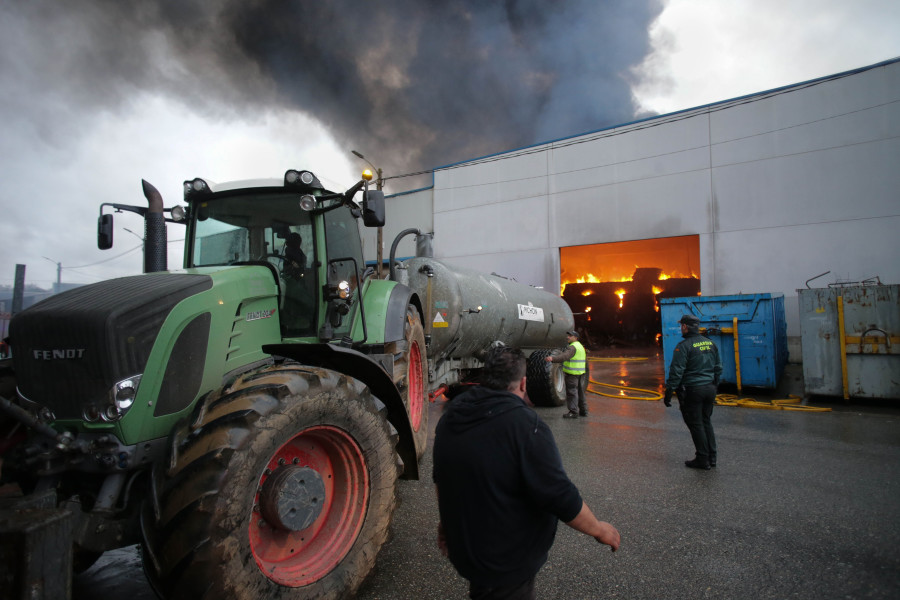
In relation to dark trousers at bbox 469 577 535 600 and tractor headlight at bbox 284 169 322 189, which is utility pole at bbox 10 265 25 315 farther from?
dark trousers at bbox 469 577 535 600

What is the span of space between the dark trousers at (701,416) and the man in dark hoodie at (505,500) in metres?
4.30

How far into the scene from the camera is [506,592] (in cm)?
204

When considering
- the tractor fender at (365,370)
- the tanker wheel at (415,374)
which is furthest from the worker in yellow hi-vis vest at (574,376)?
the tractor fender at (365,370)

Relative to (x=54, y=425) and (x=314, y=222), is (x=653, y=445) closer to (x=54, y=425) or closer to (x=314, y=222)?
(x=314, y=222)

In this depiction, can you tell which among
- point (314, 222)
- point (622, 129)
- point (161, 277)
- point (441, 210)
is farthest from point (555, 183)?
Answer: point (161, 277)

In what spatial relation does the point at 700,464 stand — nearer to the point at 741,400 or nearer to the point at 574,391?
the point at 574,391

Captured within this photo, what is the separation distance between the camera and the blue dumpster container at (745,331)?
10.7 m

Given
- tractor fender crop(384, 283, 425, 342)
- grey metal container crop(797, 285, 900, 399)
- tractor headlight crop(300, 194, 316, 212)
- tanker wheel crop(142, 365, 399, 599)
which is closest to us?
tanker wheel crop(142, 365, 399, 599)

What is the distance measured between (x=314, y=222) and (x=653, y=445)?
5476 mm

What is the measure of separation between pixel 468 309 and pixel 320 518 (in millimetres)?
5171

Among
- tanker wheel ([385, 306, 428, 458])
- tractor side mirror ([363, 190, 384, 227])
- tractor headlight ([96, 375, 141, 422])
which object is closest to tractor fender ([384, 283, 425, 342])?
tanker wheel ([385, 306, 428, 458])

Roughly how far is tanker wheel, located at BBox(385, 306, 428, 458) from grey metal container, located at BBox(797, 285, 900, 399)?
27.4ft

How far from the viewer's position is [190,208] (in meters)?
4.45

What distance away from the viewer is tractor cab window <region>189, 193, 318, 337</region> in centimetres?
423
